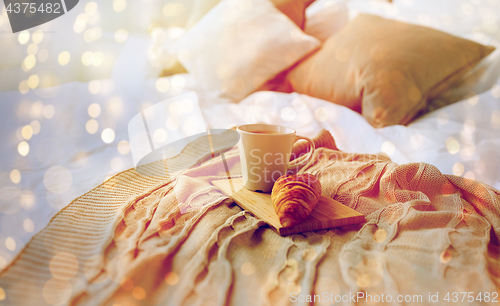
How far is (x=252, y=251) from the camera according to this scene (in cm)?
35

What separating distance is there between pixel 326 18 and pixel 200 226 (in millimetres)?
1222

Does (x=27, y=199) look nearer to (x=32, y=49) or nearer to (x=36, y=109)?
(x=36, y=109)

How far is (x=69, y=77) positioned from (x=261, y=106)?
23.6 inches

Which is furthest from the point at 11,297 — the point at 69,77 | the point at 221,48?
the point at 221,48

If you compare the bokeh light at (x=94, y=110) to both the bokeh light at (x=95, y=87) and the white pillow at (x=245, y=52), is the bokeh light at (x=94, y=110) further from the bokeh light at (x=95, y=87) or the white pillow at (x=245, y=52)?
the white pillow at (x=245, y=52)

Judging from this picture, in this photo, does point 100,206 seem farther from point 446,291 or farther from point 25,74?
point 25,74

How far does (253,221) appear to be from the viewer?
1.31ft

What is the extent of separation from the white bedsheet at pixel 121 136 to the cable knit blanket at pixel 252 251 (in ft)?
0.16

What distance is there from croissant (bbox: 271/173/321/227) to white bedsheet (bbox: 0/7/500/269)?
10.9 inches

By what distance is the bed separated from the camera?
0.95 feet

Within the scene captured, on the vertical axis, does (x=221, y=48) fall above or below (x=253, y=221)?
above

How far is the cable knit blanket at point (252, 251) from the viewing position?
284mm

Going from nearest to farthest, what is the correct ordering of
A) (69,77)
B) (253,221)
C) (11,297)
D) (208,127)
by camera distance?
1. (11,297)
2. (253,221)
3. (208,127)
4. (69,77)

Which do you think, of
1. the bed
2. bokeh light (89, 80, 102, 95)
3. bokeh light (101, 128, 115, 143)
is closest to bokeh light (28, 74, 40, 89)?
the bed
